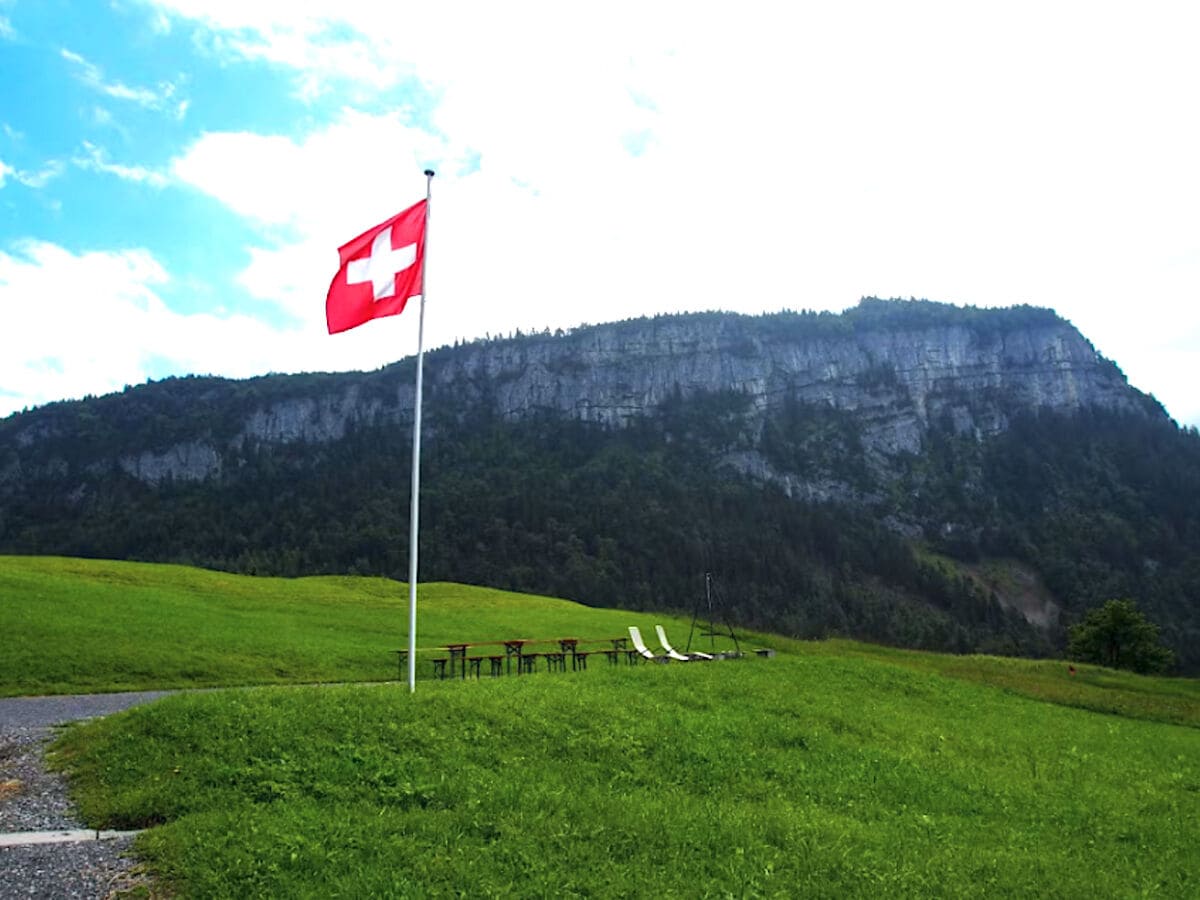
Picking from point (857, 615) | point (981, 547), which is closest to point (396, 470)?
point (857, 615)

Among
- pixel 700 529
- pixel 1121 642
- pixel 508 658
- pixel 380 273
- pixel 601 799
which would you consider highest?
pixel 380 273

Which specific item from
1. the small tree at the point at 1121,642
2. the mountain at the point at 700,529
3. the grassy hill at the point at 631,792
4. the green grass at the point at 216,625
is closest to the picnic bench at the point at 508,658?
the green grass at the point at 216,625

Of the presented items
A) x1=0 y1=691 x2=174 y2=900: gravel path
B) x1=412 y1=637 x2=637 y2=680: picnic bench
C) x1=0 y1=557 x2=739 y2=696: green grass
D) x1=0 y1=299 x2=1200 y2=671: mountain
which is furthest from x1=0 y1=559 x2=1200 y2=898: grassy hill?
x1=0 y1=299 x2=1200 y2=671: mountain

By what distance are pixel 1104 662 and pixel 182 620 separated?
66.5m

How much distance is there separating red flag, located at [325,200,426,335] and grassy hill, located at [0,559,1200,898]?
609 centimetres

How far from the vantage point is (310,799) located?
8.98m

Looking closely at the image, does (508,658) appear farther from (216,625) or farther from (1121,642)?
(1121,642)

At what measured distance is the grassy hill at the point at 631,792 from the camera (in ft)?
25.0

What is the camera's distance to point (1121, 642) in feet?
216

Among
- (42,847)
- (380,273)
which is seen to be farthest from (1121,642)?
(42,847)

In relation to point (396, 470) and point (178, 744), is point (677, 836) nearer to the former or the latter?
point (178, 744)

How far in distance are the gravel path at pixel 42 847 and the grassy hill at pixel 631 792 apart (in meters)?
0.30

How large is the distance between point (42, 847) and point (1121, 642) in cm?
7504

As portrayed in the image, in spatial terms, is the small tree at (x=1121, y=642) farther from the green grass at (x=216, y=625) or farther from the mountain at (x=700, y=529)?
the mountain at (x=700, y=529)
